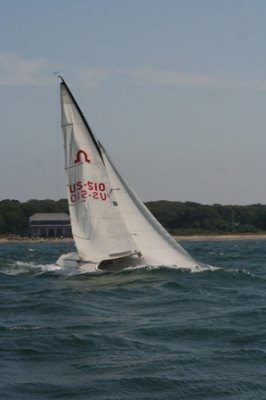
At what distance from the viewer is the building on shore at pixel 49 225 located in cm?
13038

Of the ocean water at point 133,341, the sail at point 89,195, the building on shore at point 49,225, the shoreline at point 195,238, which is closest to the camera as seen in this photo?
the ocean water at point 133,341

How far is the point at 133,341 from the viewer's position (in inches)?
648

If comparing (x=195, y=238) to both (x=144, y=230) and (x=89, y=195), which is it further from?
(x=89, y=195)

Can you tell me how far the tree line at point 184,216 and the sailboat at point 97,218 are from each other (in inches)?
3929

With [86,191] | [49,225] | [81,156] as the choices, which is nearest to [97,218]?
[86,191]

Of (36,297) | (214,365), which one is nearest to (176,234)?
(36,297)

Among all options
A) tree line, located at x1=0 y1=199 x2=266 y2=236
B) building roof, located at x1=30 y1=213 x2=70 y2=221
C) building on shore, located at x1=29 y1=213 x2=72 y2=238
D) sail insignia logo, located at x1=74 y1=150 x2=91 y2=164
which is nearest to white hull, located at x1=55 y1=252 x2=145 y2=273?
sail insignia logo, located at x1=74 y1=150 x2=91 y2=164

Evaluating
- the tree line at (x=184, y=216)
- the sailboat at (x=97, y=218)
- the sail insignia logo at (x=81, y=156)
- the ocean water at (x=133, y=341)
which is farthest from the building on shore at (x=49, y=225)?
the ocean water at (x=133, y=341)

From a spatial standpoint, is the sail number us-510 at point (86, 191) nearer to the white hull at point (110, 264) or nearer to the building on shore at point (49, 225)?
the white hull at point (110, 264)

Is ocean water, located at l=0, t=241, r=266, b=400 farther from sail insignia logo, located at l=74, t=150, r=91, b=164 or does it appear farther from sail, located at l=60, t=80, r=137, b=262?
sail insignia logo, located at l=74, t=150, r=91, b=164

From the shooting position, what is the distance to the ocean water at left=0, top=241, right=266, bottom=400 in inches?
515

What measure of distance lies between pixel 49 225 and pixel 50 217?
153cm

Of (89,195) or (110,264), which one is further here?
(110,264)

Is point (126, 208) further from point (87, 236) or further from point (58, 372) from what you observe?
point (58, 372)
